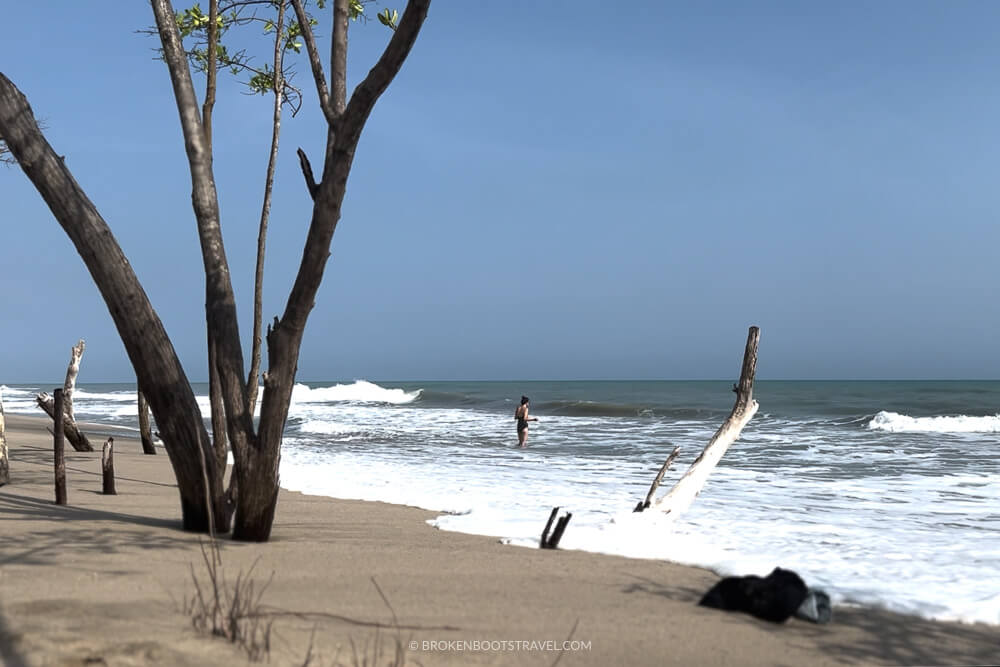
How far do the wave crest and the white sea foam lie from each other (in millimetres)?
28306

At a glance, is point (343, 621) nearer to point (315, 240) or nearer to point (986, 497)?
point (315, 240)

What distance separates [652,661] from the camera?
12.4 feet

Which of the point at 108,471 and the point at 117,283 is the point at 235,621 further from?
the point at 108,471

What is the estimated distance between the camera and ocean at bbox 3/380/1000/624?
6.30m

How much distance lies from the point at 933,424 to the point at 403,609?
2756cm

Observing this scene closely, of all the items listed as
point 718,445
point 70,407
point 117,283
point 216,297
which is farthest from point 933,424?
point 117,283

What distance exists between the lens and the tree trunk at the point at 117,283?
553cm

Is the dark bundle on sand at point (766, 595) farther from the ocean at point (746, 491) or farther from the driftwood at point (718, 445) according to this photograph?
the driftwood at point (718, 445)

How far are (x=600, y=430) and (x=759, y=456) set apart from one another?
808cm

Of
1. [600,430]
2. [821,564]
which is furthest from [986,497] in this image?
[600,430]

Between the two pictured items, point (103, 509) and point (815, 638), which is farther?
point (103, 509)

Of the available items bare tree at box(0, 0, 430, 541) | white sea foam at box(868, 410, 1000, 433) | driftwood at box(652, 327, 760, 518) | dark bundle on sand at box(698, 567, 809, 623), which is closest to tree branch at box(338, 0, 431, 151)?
bare tree at box(0, 0, 430, 541)

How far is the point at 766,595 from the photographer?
4.46 meters

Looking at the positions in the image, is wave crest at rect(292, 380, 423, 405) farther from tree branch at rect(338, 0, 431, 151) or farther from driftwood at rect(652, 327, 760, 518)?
tree branch at rect(338, 0, 431, 151)
